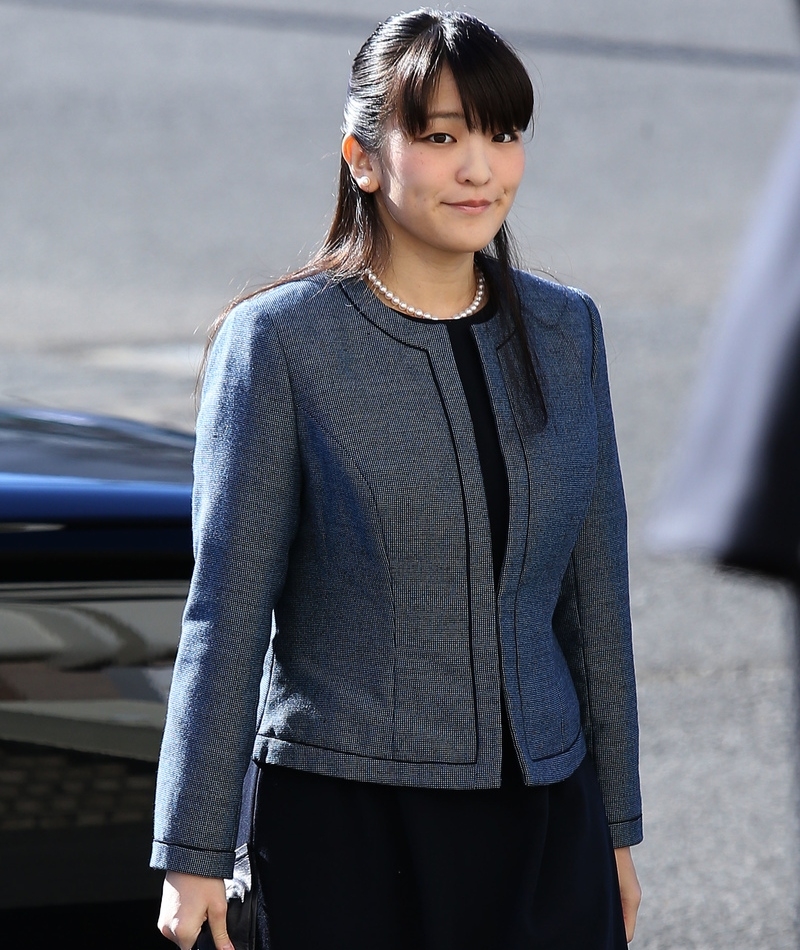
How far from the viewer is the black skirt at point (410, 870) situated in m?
1.87

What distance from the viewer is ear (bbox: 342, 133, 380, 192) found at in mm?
1993

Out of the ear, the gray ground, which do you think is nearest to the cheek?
the ear

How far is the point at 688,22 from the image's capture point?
14.1 m

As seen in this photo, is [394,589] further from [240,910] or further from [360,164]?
[360,164]

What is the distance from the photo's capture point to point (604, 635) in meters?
2.11

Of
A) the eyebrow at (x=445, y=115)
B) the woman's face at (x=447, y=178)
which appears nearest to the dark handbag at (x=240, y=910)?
the woman's face at (x=447, y=178)

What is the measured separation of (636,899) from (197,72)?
11113 mm

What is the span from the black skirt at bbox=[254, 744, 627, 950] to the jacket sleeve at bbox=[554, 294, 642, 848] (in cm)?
19

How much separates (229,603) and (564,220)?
8.45m

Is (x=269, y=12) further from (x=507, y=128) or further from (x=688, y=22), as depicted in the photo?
(x=507, y=128)

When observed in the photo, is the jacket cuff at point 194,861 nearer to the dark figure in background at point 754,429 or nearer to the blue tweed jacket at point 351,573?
the blue tweed jacket at point 351,573

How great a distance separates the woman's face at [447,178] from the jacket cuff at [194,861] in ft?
2.57

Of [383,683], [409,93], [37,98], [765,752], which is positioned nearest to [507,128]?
[409,93]

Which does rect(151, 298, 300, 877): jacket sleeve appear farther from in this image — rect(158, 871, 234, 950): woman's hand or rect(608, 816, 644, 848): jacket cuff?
rect(608, 816, 644, 848): jacket cuff
